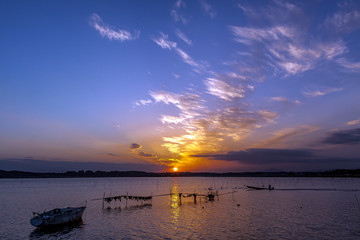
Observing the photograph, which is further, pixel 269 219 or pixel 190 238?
pixel 269 219

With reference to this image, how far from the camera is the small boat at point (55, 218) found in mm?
30625

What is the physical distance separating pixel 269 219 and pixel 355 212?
16.8 m

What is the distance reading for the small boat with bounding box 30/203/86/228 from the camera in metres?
30.6

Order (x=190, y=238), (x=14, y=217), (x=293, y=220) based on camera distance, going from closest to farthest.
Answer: (x=190, y=238) → (x=293, y=220) → (x=14, y=217)

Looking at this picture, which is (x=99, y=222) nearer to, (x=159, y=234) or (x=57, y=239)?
(x=57, y=239)

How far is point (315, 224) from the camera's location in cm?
3197

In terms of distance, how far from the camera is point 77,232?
98.3 ft

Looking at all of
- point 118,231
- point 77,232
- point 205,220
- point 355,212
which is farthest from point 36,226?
point 355,212

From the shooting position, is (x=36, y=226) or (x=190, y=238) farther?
(x=36, y=226)

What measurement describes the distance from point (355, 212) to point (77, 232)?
42.1m

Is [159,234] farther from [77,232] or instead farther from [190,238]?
[77,232]

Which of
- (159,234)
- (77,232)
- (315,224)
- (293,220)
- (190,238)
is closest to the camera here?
(190,238)

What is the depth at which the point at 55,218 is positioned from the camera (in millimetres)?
32188

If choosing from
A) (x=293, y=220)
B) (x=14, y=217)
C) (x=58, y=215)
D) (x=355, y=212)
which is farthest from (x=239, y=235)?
(x=14, y=217)
